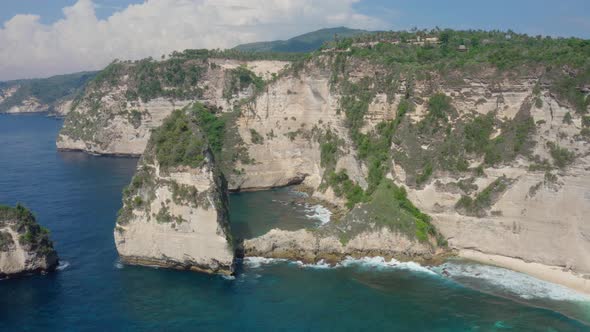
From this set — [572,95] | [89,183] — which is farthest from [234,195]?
[572,95]

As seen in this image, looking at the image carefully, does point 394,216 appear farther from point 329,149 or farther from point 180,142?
point 180,142

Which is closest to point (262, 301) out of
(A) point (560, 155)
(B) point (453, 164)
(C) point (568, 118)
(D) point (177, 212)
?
(D) point (177, 212)

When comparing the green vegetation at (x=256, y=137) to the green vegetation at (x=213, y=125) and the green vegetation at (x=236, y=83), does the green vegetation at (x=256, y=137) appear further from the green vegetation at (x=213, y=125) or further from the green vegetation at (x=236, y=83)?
the green vegetation at (x=236, y=83)

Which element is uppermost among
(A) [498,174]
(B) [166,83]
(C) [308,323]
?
(B) [166,83]

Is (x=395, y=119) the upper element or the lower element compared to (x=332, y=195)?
upper

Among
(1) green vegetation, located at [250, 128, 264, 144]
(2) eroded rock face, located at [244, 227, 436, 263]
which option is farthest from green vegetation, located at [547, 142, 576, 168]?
(1) green vegetation, located at [250, 128, 264, 144]

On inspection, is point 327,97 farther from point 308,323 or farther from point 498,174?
point 308,323

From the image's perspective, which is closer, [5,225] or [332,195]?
[5,225]
